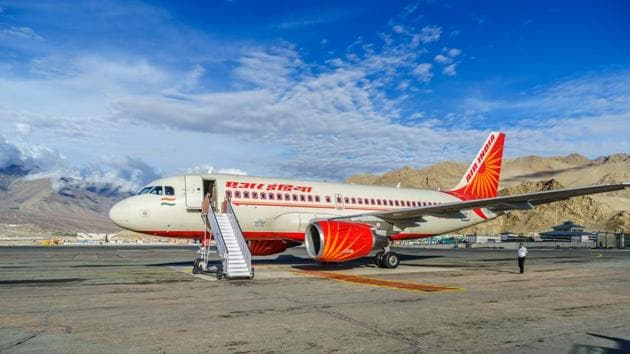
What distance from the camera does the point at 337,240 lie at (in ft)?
60.5

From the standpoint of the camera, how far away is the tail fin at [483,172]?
96.3 ft

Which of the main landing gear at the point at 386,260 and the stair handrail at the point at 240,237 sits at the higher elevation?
the stair handrail at the point at 240,237

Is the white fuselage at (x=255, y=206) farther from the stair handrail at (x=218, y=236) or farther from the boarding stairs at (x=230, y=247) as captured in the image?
the stair handrail at (x=218, y=236)

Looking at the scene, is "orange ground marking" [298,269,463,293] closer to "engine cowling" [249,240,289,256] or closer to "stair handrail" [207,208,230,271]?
"engine cowling" [249,240,289,256]

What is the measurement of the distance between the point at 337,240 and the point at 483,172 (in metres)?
14.8

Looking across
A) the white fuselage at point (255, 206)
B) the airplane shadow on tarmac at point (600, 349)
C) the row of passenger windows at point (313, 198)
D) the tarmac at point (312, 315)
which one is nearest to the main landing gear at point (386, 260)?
the white fuselage at point (255, 206)

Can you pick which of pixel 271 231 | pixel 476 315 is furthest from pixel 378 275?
pixel 476 315

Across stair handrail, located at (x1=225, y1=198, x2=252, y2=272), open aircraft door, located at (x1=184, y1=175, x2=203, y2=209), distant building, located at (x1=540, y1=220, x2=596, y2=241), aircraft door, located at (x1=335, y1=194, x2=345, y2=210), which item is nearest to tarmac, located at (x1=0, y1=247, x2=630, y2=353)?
stair handrail, located at (x1=225, y1=198, x2=252, y2=272)

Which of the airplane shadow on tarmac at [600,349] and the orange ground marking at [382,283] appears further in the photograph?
the orange ground marking at [382,283]

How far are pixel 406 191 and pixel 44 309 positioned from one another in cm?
1987

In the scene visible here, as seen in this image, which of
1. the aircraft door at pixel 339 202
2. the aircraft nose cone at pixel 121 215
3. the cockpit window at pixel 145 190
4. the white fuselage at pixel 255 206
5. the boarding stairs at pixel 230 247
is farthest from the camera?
the aircraft door at pixel 339 202

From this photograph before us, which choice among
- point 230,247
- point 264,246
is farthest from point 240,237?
point 264,246

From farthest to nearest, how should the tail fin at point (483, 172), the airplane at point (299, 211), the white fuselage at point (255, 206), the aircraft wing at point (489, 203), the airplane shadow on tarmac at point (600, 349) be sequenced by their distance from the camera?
the tail fin at point (483, 172)
the aircraft wing at point (489, 203)
the white fuselage at point (255, 206)
the airplane at point (299, 211)
the airplane shadow on tarmac at point (600, 349)

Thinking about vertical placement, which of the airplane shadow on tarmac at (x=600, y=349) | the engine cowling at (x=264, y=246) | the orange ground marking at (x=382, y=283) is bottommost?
the orange ground marking at (x=382, y=283)
